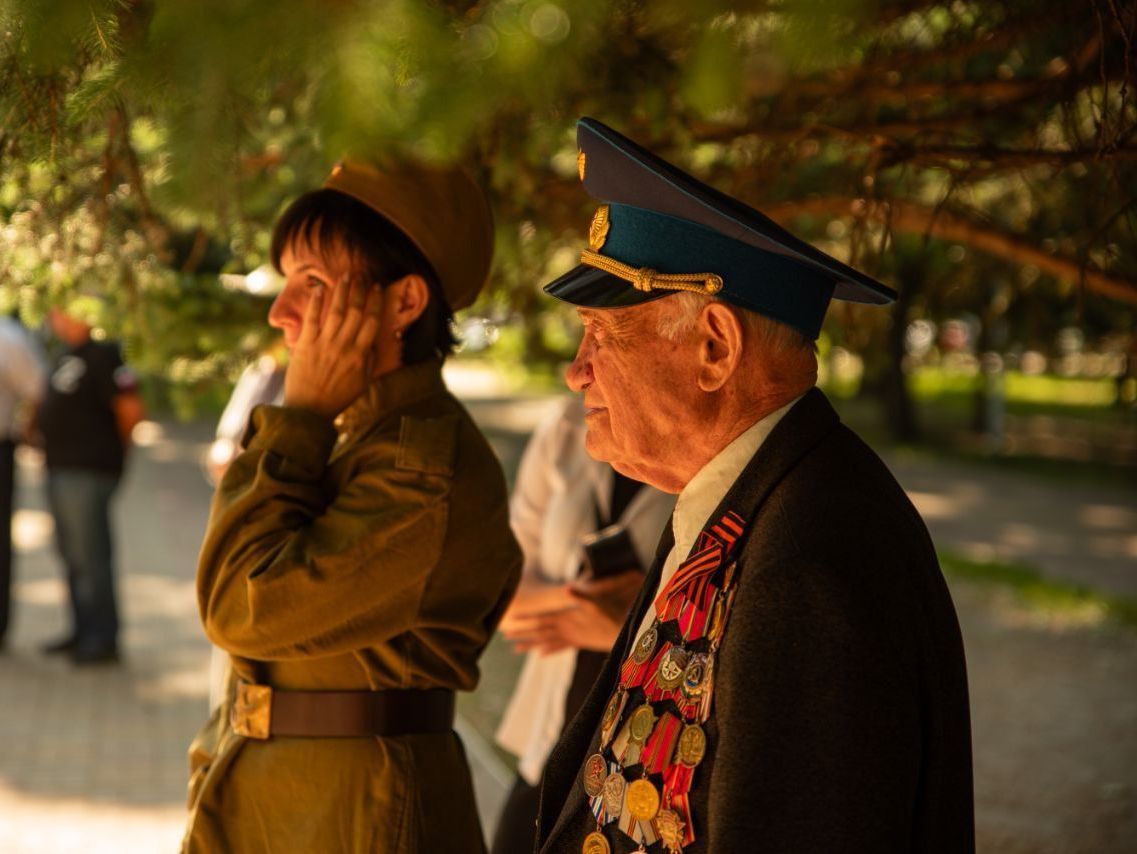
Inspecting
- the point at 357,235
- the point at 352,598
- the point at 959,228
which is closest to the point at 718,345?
the point at 352,598

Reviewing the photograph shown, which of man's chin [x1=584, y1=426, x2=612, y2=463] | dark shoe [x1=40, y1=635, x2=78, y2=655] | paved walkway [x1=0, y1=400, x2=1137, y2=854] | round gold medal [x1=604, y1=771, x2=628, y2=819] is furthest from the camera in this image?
dark shoe [x1=40, y1=635, x2=78, y2=655]

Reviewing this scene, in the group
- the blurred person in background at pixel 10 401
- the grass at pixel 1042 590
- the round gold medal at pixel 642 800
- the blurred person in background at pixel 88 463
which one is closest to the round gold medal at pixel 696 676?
the round gold medal at pixel 642 800

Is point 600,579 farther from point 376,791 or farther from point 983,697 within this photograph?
point 983,697

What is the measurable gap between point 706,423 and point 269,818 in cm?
110

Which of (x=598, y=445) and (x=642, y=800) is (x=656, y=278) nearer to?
(x=598, y=445)

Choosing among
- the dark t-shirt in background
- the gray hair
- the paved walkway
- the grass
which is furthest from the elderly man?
the grass

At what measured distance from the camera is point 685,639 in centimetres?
154

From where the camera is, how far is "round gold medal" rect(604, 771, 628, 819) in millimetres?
1559

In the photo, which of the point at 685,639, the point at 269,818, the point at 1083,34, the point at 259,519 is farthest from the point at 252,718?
the point at 1083,34

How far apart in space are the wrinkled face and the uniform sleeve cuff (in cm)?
57

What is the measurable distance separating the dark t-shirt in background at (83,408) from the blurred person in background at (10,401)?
0.18 metres

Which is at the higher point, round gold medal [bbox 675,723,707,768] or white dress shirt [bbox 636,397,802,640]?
white dress shirt [bbox 636,397,802,640]

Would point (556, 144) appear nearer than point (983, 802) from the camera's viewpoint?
Yes

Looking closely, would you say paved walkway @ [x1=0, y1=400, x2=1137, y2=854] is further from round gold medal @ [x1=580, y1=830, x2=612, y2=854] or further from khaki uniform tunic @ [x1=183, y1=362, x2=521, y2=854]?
round gold medal @ [x1=580, y1=830, x2=612, y2=854]
